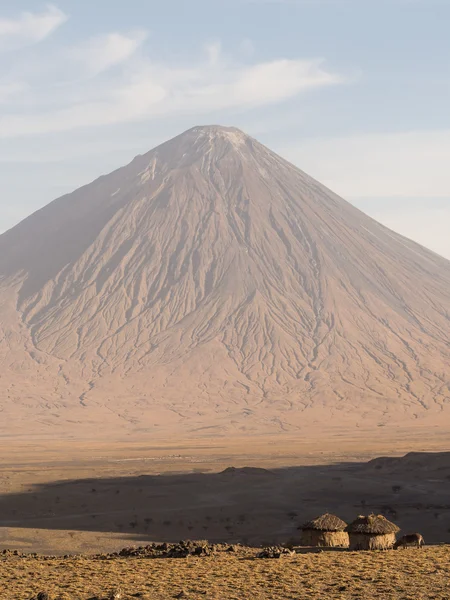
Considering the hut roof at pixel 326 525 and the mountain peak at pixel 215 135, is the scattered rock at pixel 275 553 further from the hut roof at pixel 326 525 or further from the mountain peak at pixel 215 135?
the mountain peak at pixel 215 135

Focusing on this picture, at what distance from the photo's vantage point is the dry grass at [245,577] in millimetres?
19031

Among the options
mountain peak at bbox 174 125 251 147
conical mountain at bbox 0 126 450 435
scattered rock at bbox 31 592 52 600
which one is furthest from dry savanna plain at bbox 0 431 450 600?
mountain peak at bbox 174 125 251 147

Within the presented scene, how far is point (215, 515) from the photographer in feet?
131

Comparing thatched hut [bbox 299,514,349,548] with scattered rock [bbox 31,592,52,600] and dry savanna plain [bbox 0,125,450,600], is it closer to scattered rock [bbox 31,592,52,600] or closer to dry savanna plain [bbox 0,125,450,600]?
dry savanna plain [bbox 0,125,450,600]

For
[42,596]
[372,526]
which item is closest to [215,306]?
[372,526]

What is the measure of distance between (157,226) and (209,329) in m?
32.6

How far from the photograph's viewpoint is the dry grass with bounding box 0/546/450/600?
62.4 feet

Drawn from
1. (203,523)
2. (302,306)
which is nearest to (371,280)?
(302,306)

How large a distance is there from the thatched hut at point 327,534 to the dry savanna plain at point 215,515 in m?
0.94

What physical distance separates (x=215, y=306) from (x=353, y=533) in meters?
115

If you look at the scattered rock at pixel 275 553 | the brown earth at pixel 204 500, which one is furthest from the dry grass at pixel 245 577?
the brown earth at pixel 204 500

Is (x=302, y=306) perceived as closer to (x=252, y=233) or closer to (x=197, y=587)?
(x=252, y=233)

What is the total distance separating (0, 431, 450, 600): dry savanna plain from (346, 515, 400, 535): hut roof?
144 cm

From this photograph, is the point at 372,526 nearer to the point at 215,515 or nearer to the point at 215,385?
the point at 215,515
